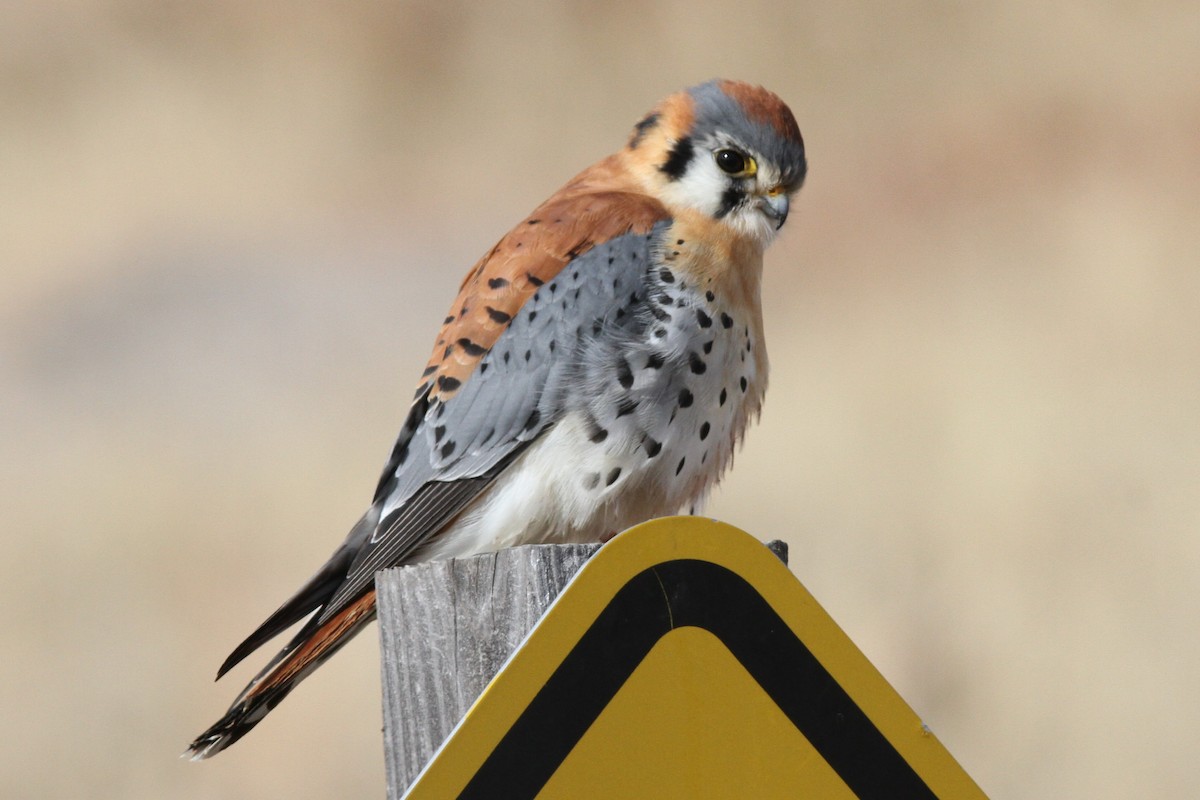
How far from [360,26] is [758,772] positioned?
722 centimetres

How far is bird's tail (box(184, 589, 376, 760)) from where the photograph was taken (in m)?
1.99

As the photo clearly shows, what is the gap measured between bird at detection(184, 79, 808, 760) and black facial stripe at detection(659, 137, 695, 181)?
6cm

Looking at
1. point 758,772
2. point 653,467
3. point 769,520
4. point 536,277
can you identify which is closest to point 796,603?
point 758,772

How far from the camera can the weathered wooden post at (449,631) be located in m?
Result: 1.43

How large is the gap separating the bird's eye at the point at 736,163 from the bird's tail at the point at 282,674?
100 cm

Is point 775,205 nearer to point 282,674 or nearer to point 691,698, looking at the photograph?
point 282,674

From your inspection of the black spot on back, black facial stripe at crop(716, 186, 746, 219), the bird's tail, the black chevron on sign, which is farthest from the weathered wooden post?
black facial stripe at crop(716, 186, 746, 219)

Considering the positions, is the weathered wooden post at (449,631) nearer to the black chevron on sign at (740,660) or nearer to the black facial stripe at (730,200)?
Result: the black chevron on sign at (740,660)

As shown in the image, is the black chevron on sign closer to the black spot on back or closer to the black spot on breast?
the black spot on breast

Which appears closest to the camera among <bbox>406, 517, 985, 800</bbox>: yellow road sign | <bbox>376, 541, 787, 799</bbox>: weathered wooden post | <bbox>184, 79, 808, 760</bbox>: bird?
<bbox>406, 517, 985, 800</bbox>: yellow road sign

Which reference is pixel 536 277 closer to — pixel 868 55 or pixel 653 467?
pixel 653 467

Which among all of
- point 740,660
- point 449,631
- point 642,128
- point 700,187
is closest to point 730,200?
point 700,187

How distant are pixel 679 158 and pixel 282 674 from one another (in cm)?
117

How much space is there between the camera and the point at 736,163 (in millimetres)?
2520
